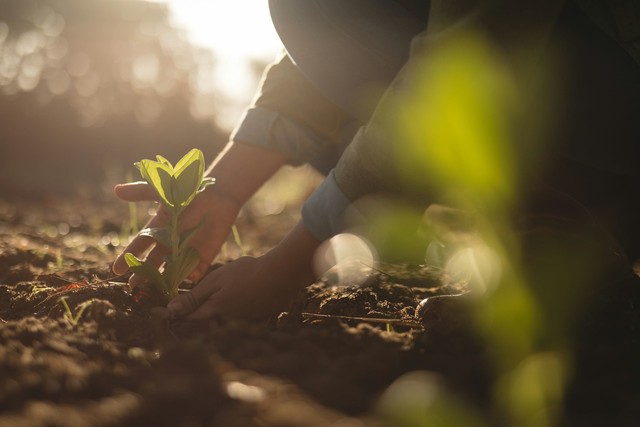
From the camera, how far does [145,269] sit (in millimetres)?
1583

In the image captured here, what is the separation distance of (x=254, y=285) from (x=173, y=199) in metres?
0.33

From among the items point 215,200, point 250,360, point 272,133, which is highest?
point 272,133

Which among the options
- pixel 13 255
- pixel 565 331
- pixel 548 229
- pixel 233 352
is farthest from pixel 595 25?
pixel 13 255

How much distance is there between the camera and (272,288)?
157 centimetres

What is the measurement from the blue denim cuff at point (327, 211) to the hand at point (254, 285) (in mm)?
39

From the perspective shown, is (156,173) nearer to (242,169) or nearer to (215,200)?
(215,200)

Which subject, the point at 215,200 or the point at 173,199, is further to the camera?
the point at 215,200

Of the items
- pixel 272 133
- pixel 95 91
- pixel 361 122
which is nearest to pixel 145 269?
pixel 272 133

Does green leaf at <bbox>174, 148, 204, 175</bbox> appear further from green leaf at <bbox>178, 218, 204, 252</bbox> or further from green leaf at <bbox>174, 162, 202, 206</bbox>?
green leaf at <bbox>178, 218, 204, 252</bbox>

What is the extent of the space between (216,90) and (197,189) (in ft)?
27.3

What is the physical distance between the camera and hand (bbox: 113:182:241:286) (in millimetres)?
1816

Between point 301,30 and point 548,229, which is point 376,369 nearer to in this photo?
point 548,229

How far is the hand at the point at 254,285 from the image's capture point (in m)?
1.55

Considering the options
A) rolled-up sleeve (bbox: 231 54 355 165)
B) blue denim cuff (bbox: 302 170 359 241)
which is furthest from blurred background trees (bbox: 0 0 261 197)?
blue denim cuff (bbox: 302 170 359 241)
